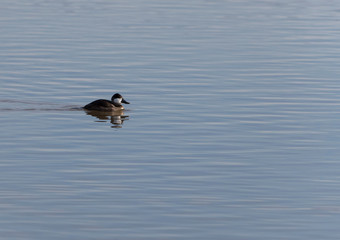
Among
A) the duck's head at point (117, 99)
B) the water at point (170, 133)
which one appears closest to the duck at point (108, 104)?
the duck's head at point (117, 99)

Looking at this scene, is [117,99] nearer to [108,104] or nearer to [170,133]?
[108,104]

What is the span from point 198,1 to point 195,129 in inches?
1348

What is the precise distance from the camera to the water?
38.9 ft

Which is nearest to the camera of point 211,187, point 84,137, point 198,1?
point 211,187

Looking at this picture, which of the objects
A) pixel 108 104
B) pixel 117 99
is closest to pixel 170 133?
pixel 108 104

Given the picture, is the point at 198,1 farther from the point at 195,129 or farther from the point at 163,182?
the point at 163,182

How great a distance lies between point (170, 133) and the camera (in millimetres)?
17859

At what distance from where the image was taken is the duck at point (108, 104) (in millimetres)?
20562

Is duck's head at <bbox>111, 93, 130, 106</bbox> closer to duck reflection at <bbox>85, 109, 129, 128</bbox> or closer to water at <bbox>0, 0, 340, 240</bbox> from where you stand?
duck reflection at <bbox>85, 109, 129, 128</bbox>

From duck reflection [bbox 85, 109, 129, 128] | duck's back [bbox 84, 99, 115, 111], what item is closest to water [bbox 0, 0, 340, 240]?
duck reflection [bbox 85, 109, 129, 128]

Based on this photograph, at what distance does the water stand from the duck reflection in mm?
112

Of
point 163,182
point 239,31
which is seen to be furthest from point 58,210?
point 239,31

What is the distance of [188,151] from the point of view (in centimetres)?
1609

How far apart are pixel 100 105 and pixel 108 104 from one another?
0.33 m
